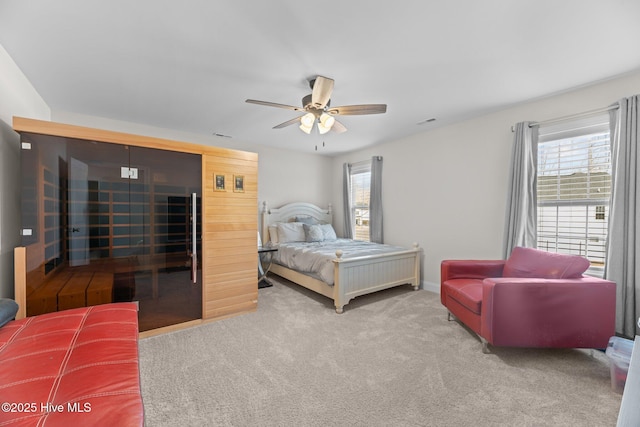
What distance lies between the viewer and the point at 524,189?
2.94 meters

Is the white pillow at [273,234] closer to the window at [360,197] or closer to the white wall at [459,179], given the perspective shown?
the window at [360,197]

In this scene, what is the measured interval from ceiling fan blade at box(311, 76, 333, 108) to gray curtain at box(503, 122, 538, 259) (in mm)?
2325

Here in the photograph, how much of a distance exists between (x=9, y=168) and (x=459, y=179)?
15.3ft

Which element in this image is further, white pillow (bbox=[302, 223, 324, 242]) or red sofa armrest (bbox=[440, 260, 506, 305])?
white pillow (bbox=[302, 223, 324, 242])

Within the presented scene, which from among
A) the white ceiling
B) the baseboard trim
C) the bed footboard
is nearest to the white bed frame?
the bed footboard

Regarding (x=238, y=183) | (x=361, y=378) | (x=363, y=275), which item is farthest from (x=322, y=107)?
(x=361, y=378)

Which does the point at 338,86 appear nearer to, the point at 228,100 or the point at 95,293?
the point at 228,100

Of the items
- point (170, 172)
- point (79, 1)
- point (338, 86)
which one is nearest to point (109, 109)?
point (170, 172)

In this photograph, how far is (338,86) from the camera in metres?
2.56

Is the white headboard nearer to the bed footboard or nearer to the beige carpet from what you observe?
the bed footboard

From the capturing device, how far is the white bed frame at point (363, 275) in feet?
10.1

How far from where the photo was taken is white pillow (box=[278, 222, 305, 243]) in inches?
179

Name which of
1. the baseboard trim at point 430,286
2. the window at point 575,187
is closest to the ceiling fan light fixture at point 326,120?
the window at point 575,187

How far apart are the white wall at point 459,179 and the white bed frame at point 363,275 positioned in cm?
38
